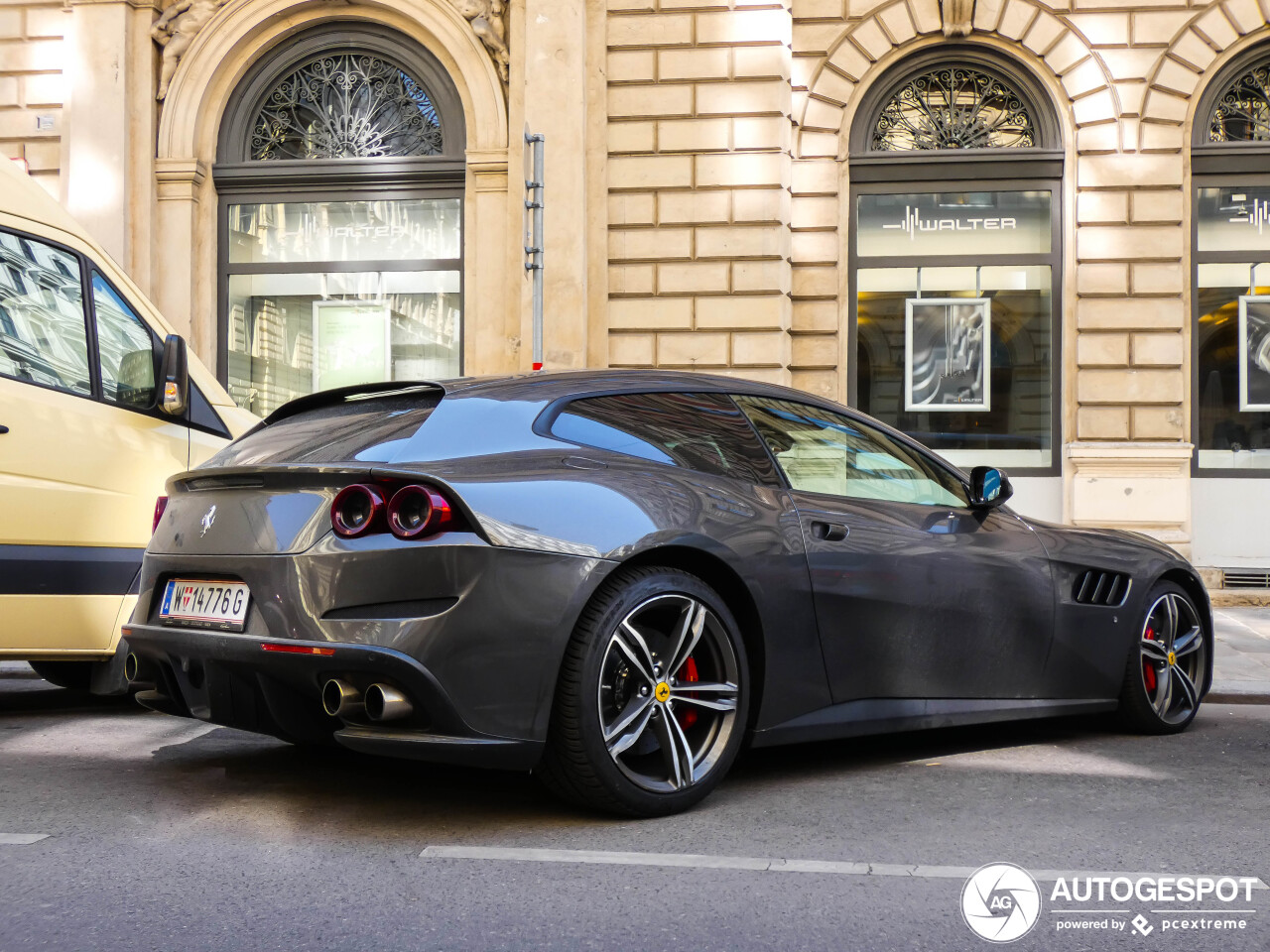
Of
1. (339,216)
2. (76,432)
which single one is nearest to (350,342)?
(339,216)

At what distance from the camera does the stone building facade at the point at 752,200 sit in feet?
42.1

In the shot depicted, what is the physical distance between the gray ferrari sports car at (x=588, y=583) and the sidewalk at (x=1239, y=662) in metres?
2.54

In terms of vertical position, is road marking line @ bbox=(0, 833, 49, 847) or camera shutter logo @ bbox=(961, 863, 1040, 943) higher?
camera shutter logo @ bbox=(961, 863, 1040, 943)

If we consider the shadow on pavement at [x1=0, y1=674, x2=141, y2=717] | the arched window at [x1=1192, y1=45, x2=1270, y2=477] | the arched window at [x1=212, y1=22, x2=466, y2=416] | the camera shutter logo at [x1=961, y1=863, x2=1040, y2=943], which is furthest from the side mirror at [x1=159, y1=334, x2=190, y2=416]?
the arched window at [x1=1192, y1=45, x2=1270, y2=477]

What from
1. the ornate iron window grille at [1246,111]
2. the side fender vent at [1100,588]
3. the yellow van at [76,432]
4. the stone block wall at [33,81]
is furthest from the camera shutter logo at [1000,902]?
the stone block wall at [33,81]

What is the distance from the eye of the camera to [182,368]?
234 inches

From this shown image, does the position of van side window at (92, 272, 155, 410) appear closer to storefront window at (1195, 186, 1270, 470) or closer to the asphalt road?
the asphalt road

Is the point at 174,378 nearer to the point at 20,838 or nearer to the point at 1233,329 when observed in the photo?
the point at 20,838

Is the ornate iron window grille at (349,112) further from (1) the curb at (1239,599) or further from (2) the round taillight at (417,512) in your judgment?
(2) the round taillight at (417,512)

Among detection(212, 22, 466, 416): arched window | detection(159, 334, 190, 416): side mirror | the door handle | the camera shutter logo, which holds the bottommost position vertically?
the camera shutter logo

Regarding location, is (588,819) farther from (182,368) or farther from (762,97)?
(762,97)

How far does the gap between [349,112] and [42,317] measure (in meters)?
9.01

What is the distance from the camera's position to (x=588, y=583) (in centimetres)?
376

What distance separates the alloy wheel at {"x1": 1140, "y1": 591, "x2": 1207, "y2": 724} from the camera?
5707 millimetres
